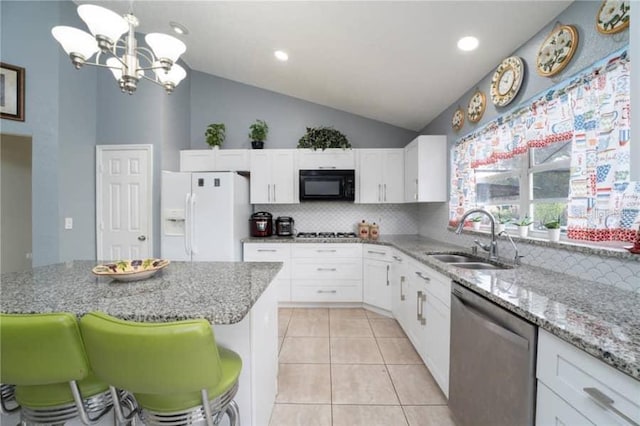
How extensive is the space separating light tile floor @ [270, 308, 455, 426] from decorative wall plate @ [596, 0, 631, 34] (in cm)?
230

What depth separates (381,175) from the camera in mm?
3625

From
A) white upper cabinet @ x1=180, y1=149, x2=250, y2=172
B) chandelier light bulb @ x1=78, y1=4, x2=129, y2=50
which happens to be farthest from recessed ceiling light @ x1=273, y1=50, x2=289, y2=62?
chandelier light bulb @ x1=78, y1=4, x2=129, y2=50

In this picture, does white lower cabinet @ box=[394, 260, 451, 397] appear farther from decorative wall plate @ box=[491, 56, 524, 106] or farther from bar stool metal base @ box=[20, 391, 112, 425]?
bar stool metal base @ box=[20, 391, 112, 425]

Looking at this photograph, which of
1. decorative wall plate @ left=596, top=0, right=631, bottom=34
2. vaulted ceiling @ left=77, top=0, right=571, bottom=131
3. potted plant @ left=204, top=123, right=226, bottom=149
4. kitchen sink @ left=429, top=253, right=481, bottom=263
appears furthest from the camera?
potted plant @ left=204, top=123, right=226, bottom=149

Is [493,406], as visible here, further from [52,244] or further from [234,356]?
[52,244]

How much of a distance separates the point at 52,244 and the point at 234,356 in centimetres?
315

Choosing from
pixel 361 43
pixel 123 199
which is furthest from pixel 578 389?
pixel 123 199

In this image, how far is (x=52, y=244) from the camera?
115 inches

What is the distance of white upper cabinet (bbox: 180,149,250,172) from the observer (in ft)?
11.9

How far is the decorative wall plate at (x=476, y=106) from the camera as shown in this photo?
7.69 ft

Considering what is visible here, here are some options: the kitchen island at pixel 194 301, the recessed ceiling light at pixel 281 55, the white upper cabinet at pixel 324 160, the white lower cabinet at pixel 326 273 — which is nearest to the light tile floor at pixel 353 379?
the kitchen island at pixel 194 301

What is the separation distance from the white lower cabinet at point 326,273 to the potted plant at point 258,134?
5.11ft

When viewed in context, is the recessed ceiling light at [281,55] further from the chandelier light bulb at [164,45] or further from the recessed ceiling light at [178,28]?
the chandelier light bulb at [164,45]

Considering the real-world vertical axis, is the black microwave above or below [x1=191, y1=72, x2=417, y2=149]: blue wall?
below
